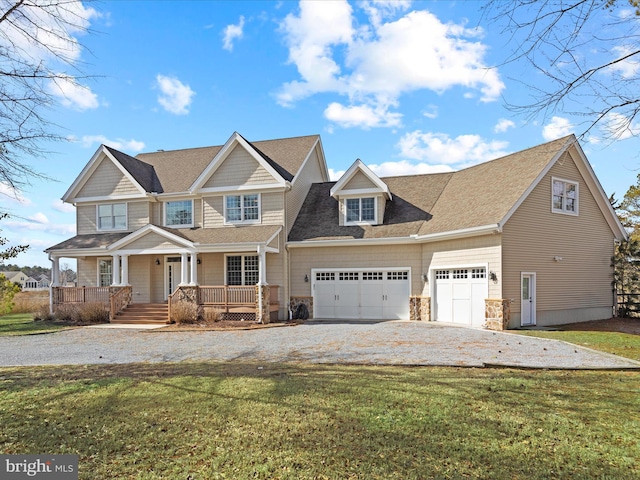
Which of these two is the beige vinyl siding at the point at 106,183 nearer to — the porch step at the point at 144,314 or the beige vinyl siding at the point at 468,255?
the porch step at the point at 144,314

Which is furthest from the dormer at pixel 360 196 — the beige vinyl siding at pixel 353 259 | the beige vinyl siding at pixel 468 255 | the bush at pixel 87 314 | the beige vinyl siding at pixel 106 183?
the bush at pixel 87 314

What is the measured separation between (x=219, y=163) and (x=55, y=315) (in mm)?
10508

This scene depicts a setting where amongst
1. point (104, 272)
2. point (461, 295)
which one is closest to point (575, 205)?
Answer: point (461, 295)

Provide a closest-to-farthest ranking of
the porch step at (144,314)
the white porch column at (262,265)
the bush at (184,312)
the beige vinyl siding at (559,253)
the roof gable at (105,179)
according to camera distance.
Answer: the beige vinyl siding at (559,253) → the bush at (184,312) → the white porch column at (262,265) → the porch step at (144,314) → the roof gable at (105,179)

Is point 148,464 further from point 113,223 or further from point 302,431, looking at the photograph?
point 113,223

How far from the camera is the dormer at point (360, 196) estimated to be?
20.3 metres

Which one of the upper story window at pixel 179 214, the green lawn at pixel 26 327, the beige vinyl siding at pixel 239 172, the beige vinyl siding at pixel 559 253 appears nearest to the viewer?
the beige vinyl siding at pixel 559 253

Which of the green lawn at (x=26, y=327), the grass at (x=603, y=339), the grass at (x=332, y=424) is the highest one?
the grass at (x=332, y=424)

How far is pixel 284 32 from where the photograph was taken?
11273 millimetres

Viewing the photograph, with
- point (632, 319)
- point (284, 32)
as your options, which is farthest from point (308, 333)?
point (632, 319)

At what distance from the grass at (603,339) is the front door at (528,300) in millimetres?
1341

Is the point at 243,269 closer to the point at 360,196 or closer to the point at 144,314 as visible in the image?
the point at 144,314

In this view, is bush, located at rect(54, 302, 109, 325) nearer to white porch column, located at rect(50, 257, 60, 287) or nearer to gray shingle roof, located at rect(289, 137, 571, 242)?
white porch column, located at rect(50, 257, 60, 287)

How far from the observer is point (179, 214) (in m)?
22.3
